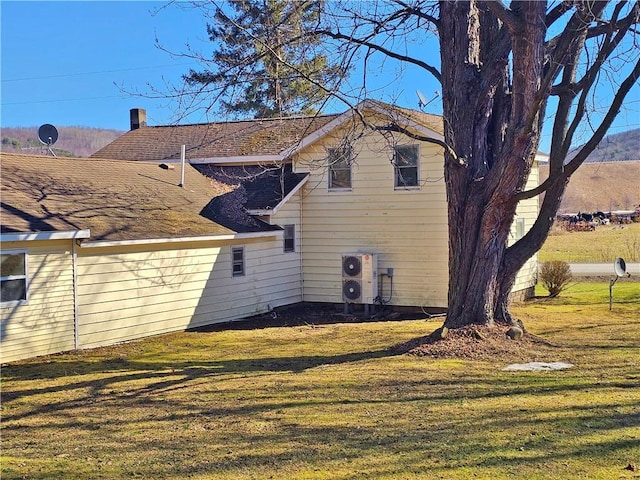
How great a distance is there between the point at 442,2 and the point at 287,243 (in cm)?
802

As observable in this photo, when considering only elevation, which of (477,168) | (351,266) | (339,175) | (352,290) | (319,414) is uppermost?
(339,175)

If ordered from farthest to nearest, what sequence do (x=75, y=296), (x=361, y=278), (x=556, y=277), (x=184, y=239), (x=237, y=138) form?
(x=237, y=138)
(x=556, y=277)
(x=361, y=278)
(x=184, y=239)
(x=75, y=296)

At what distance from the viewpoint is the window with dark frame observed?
16875 millimetres

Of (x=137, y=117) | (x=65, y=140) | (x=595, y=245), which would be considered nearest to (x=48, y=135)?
(x=65, y=140)

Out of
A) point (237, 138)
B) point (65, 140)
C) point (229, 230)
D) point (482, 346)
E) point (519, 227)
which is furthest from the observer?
point (65, 140)

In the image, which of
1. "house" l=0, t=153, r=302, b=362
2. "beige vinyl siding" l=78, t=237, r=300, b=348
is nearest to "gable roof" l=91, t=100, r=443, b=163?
"house" l=0, t=153, r=302, b=362

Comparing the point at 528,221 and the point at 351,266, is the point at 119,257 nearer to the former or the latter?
the point at 351,266

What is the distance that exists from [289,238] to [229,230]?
8.53 feet

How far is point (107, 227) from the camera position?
485 inches

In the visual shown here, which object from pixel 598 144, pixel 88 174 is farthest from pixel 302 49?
pixel 88 174

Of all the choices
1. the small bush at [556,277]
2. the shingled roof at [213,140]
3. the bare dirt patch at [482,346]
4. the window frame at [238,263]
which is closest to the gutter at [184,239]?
the window frame at [238,263]

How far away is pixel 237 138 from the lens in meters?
19.5

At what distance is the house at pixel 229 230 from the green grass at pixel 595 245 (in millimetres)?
8706

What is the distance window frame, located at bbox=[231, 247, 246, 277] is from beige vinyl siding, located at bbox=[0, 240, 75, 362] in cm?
440
